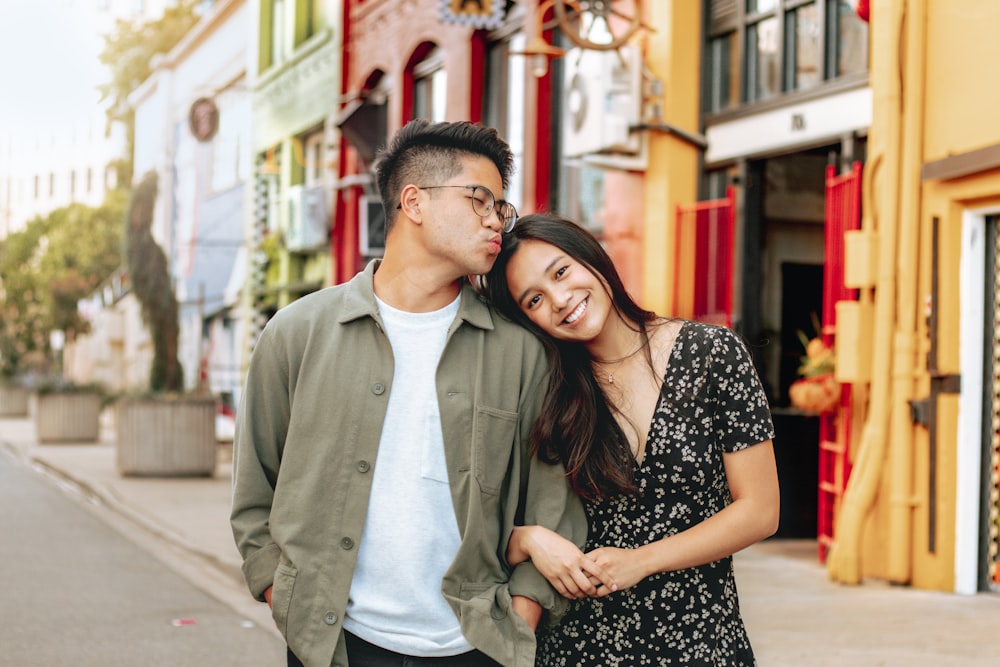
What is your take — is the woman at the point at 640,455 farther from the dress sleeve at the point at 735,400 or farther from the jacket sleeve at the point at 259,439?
the jacket sleeve at the point at 259,439

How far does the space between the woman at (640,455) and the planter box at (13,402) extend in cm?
3879

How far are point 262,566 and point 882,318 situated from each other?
6428 mm

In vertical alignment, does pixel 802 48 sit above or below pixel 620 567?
above

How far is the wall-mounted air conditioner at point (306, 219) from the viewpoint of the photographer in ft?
67.4

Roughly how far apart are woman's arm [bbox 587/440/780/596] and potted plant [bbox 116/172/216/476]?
1429cm

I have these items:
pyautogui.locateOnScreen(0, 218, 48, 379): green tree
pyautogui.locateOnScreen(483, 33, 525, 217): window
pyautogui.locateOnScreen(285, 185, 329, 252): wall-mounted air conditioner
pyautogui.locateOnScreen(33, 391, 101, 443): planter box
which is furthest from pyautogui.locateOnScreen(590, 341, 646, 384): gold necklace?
pyautogui.locateOnScreen(0, 218, 48, 379): green tree

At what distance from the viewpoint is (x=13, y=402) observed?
39656mm

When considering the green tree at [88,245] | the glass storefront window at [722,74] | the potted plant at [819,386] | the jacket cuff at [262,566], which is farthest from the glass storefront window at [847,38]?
the green tree at [88,245]

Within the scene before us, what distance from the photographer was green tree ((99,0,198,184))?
42.4 meters

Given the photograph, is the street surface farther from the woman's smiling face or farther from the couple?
the woman's smiling face

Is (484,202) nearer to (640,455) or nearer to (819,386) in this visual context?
(640,455)

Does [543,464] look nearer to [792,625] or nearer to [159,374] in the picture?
[792,625]

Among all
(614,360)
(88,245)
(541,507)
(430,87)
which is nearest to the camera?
(541,507)

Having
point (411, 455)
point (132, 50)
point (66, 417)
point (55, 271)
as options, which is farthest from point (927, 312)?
point (55, 271)
